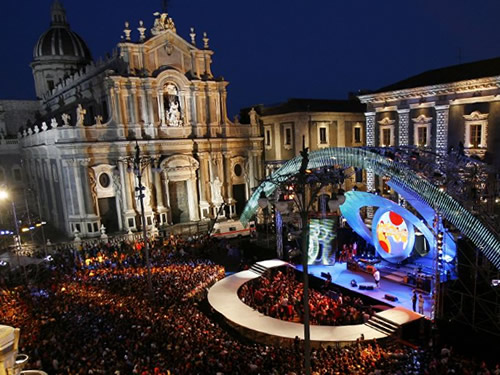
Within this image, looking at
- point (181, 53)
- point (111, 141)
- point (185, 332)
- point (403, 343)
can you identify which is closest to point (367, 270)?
point (403, 343)

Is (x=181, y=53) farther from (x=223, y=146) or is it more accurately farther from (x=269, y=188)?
(x=269, y=188)

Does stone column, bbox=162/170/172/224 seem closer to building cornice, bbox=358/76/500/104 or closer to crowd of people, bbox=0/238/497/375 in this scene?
crowd of people, bbox=0/238/497/375

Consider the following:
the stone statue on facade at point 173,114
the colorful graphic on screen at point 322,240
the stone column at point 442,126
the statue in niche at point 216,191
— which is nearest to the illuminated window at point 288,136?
the statue in niche at point 216,191

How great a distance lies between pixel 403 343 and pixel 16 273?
21165 millimetres

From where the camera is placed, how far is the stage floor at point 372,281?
56.6 ft

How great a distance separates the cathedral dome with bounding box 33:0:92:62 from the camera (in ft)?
165

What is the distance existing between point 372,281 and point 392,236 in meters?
2.77

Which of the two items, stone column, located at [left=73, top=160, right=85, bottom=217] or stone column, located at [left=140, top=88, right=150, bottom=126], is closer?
stone column, located at [left=73, top=160, right=85, bottom=217]

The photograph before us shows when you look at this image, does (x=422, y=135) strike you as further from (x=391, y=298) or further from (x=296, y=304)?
(x=296, y=304)

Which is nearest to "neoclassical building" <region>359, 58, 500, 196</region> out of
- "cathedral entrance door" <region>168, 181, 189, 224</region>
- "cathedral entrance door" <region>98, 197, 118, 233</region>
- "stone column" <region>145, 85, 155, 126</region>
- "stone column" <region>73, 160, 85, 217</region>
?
"cathedral entrance door" <region>168, 181, 189, 224</region>

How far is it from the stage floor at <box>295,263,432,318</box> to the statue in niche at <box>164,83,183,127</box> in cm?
1801

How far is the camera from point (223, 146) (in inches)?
1433

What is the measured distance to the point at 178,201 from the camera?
35719 millimetres

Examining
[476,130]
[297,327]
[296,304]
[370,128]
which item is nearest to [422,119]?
[476,130]
